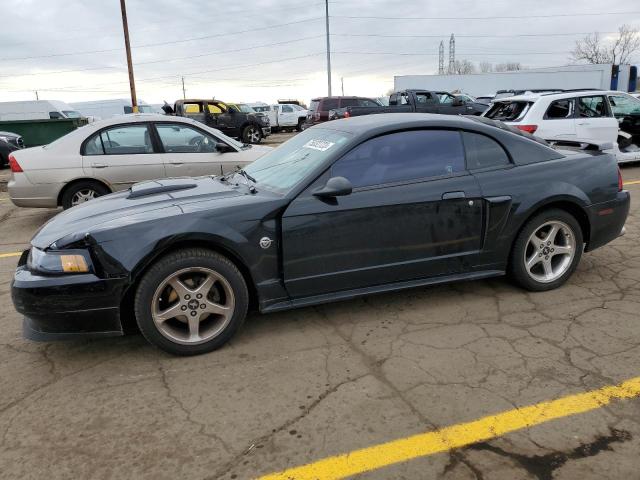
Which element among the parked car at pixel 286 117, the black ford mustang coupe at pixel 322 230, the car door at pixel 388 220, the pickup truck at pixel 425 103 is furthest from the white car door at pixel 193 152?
the parked car at pixel 286 117

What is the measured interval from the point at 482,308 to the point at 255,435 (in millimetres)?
2163

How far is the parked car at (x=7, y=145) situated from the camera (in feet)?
45.6

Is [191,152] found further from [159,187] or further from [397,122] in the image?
[397,122]

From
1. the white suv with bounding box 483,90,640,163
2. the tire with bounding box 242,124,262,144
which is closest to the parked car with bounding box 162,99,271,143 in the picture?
the tire with bounding box 242,124,262,144

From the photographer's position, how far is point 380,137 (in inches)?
148

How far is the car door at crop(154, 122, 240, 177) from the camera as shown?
23.4 feet

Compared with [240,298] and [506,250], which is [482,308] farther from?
[240,298]

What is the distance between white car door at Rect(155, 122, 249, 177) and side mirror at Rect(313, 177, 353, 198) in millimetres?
4095

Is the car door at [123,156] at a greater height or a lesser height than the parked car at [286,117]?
lesser

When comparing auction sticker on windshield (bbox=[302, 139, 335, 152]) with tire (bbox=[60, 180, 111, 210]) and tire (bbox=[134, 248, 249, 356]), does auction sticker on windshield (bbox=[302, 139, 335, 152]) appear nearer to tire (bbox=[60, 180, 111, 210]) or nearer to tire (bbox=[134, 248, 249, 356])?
tire (bbox=[134, 248, 249, 356])

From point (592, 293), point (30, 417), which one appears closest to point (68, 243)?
point (30, 417)

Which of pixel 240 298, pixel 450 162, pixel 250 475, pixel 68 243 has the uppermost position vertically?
pixel 450 162

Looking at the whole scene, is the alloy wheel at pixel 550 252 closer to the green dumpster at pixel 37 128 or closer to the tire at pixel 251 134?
the green dumpster at pixel 37 128

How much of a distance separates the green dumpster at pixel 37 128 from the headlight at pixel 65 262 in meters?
15.3
